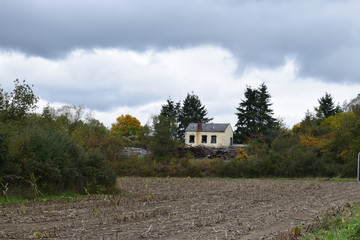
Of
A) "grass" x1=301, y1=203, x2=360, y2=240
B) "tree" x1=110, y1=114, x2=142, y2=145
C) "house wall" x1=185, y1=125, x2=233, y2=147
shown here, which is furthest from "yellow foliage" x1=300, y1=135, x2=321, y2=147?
"tree" x1=110, y1=114, x2=142, y2=145

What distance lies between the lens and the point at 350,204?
2095cm

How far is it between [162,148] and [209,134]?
24.5 m

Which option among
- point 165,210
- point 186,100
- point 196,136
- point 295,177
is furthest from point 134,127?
point 165,210

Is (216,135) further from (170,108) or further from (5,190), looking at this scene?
(5,190)

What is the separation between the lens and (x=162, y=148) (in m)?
57.6

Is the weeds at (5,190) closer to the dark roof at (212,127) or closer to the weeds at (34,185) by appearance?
the weeds at (34,185)

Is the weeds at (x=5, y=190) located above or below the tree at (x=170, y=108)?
below

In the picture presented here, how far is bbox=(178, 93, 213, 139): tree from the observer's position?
91.6 metres

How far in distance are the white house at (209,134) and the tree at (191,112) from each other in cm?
943

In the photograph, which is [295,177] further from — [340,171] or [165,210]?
[165,210]

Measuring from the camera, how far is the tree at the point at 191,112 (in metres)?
91.6

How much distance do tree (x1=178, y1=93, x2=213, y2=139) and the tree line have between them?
20cm

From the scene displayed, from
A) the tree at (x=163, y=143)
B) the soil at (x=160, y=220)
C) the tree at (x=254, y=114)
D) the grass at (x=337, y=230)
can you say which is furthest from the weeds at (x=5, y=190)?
the tree at (x=254, y=114)

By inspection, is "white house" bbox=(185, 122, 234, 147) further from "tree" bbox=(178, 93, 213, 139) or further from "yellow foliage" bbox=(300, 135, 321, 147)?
"yellow foliage" bbox=(300, 135, 321, 147)
